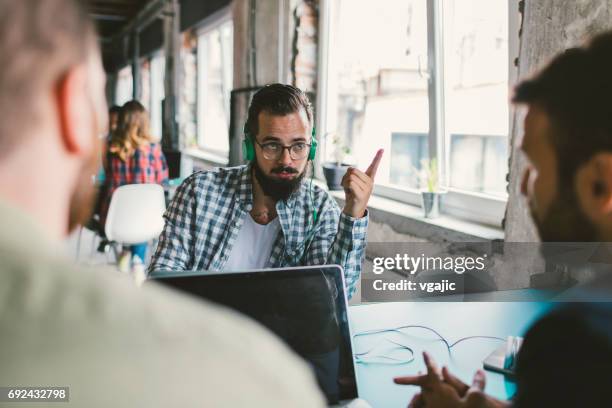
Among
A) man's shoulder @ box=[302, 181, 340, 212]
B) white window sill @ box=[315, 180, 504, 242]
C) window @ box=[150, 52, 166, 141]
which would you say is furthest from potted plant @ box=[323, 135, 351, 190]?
window @ box=[150, 52, 166, 141]

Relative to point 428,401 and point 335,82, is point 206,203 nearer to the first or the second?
point 428,401

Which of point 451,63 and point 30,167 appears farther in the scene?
point 451,63

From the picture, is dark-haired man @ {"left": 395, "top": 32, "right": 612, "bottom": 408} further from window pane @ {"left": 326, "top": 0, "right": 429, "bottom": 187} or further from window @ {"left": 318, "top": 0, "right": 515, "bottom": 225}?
window pane @ {"left": 326, "top": 0, "right": 429, "bottom": 187}

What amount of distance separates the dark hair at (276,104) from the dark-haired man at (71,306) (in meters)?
1.45

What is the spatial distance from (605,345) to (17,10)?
0.61m

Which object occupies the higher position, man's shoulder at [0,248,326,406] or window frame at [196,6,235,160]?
window frame at [196,6,235,160]

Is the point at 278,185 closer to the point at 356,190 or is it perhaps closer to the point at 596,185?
the point at 356,190

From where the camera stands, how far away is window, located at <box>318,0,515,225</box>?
2.75m

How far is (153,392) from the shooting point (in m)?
0.35

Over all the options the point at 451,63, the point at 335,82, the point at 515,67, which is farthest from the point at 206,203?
the point at 335,82

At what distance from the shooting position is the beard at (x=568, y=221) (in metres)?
0.69

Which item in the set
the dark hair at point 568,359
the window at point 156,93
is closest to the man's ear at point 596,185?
the dark hair at point 568,359

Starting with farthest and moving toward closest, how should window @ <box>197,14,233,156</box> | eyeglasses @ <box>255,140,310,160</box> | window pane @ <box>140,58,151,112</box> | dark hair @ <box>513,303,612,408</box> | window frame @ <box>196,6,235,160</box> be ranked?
window pane @ <box>140,58,151,112</box> → window @ <box>197,14,233,156</box> → window frame @ <box>196,6,235,160</box> → eyeglasses @ <box>255,140,310,160</box> → dark hair @ <box>513,303,612,408</box>

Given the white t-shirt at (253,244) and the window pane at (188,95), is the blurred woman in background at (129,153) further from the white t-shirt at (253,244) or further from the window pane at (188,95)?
the window pane at (188,95)
